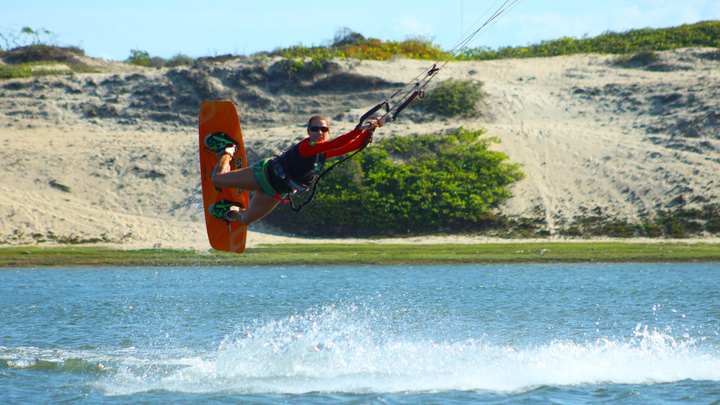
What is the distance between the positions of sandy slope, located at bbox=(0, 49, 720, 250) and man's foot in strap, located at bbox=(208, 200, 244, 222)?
34.2 ft

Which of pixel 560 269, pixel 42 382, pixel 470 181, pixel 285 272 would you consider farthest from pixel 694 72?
pixel 42 382

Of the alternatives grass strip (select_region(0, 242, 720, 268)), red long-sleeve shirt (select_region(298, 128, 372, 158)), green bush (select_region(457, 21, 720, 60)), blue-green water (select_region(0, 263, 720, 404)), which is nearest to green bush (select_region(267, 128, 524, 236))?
grass strip (select_region(0, 242, 720, 268))

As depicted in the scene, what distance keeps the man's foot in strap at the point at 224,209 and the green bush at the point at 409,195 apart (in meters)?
12.9

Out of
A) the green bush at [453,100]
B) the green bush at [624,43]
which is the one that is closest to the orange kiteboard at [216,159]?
the green bush at [453,100]

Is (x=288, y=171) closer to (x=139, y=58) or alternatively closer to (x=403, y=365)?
(x=403, y=365)

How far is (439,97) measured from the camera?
94.5 ft

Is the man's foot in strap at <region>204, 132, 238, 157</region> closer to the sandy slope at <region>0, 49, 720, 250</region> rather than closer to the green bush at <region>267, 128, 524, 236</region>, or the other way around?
the sandy slope at <region>0, 49, 720, 250</region>

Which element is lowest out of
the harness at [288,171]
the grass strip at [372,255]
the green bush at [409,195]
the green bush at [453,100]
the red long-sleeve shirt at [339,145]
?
the grass strip at [372,255]

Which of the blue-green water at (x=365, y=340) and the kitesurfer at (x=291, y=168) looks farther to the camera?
the kitesurfer at (x=291, y=168)

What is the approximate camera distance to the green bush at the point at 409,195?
72.8ft

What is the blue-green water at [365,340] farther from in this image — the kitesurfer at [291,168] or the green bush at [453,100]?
the green bush at [453,100]

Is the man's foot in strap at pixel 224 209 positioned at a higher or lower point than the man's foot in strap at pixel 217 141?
lower

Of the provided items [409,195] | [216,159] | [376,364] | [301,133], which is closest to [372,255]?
[409,195]

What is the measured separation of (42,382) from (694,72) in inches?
1259
